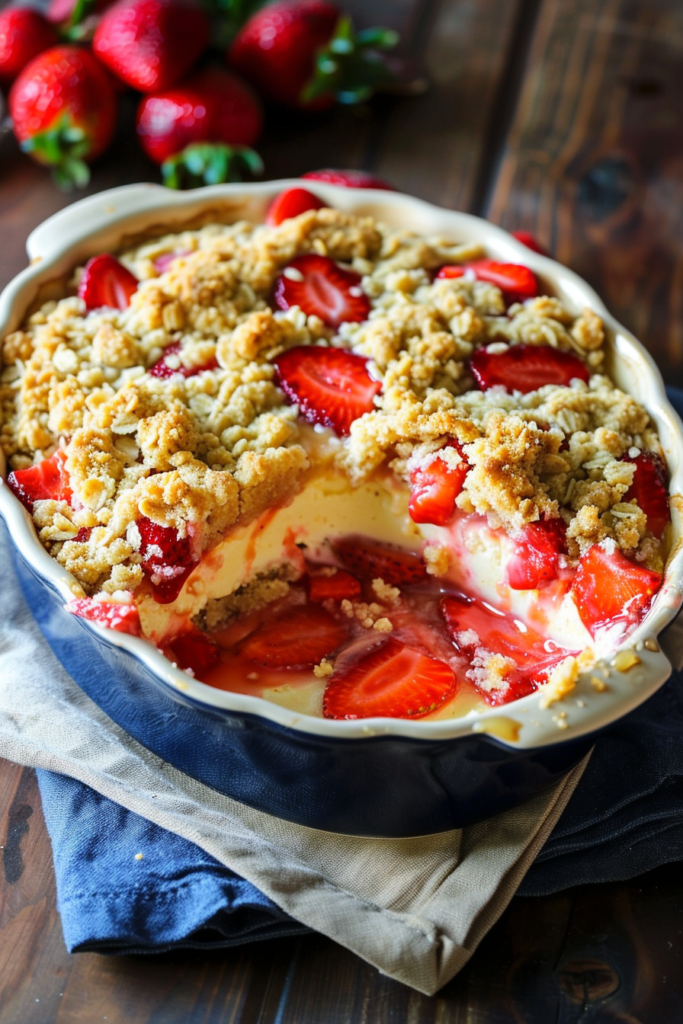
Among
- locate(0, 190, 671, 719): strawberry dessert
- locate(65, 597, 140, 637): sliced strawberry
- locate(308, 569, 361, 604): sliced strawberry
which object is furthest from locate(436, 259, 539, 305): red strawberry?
locate(65, 597, 140, 637): sliced strawberry

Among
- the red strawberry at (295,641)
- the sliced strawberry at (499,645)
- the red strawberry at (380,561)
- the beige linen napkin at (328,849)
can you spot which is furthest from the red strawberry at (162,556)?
the sliced strawberry at (499,645)

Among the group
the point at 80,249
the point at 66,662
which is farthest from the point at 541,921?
the point at 80,249

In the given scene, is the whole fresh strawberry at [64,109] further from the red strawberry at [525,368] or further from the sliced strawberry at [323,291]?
the red strawberry at [525,368]

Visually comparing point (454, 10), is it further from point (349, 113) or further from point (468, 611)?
point (468, 611)

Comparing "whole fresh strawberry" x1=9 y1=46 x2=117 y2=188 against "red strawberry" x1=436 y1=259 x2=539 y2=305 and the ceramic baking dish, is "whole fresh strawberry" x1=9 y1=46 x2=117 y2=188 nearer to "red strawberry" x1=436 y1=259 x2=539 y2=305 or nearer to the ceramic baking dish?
the ceramic baking dish

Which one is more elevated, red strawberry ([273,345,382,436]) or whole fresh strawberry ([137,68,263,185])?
whole fresh strawberry ([137,68,263,185])

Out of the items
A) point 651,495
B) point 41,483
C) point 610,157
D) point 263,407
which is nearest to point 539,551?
point 651,495

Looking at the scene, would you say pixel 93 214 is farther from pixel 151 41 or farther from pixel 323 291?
pixel 151 41

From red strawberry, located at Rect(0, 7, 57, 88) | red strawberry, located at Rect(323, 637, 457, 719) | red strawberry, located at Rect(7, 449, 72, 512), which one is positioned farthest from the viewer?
red strawberry, located at Rect(0, 7, 57, 88)
